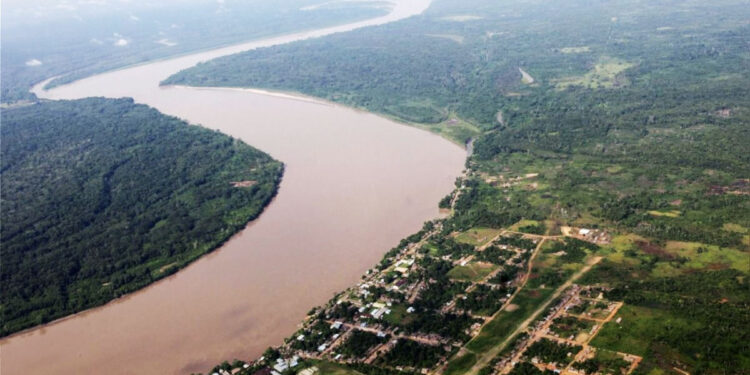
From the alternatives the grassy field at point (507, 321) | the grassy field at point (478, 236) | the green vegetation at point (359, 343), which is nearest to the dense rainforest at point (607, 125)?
the grassy field at point (507, 321)

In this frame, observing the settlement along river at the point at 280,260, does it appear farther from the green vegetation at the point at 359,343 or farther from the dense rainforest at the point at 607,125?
the dense rainforest at the point at 607,125

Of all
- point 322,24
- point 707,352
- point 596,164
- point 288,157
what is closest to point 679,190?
point 596,164

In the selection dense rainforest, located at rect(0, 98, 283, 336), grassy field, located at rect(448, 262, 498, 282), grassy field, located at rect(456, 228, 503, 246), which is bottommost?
grassy field, located at rect(448, 262, 498, 282)

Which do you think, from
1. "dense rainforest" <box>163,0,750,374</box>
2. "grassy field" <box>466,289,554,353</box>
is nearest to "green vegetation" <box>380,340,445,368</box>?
"grassy field" <box>466,289,554,353</box>

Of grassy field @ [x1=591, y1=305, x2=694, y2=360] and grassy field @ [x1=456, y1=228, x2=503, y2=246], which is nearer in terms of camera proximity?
grassy field @ [x1=591, y1=305, x2=694, y2=360]

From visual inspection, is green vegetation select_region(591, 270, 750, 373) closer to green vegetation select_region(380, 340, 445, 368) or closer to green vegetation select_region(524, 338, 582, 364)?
green vegetation select_region(524, 338, 582, 364)

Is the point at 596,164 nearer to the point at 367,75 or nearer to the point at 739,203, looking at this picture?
the point at 739,203
